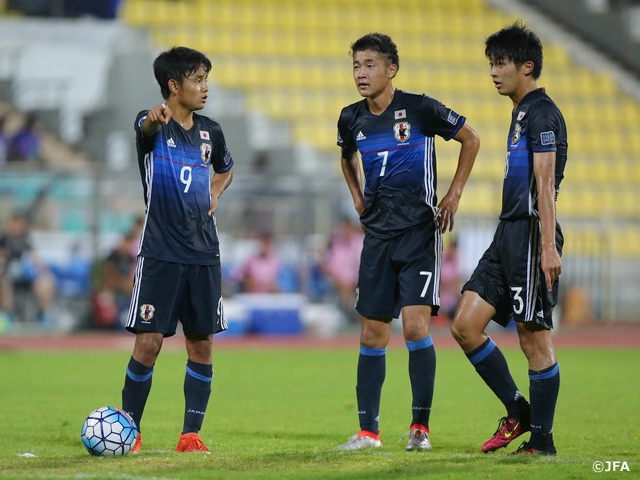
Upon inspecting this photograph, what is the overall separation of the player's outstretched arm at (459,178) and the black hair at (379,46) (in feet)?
2.10

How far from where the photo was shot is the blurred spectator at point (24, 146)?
65.8ft

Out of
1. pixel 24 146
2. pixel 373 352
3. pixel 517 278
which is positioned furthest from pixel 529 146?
pixel 24 146

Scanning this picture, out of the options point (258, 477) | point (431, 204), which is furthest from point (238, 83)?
point (258, 477)

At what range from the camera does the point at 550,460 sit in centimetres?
597

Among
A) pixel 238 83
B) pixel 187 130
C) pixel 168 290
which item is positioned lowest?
pixel 168 290

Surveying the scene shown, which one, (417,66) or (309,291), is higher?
(417,66)

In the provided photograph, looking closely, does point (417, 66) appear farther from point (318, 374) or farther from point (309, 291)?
point (318, 374)

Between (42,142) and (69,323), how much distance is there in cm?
482

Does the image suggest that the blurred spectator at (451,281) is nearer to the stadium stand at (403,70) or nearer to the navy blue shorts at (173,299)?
the stadium stand at (403,70)

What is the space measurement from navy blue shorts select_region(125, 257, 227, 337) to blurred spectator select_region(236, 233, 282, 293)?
11.6 metres

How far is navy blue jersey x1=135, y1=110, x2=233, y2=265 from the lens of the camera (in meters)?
6.48

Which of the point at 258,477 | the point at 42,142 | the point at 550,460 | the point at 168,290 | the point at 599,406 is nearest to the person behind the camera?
the point at 258,477

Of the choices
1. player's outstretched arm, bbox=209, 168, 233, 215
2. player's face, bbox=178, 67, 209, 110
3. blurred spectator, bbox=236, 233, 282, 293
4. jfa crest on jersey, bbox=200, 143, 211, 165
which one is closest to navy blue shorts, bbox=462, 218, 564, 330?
player's outstretched arm, bbox=209, 168, 233, 215

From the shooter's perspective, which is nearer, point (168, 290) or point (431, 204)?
point (168, 290)
